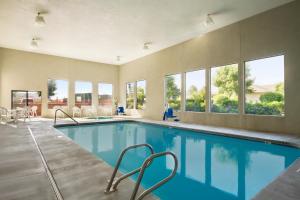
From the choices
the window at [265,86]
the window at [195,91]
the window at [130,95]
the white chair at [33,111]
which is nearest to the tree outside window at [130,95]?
the window at [130,95]

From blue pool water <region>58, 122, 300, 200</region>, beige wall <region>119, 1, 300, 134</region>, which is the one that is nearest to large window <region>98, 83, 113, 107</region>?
beige wall <region>119, 1, 300, 134</region>

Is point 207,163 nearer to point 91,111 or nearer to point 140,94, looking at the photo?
point 140,94

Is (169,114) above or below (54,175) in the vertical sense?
above

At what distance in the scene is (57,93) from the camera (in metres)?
10.3

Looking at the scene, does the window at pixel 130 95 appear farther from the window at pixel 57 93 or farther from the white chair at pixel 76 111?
the window at pixel 57 93

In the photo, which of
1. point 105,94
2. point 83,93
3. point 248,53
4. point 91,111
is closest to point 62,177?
point 248,53

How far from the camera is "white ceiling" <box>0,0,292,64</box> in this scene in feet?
15.9

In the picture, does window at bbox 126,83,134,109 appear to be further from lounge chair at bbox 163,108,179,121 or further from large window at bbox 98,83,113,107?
lounge chair at bbox 163,108,179,121

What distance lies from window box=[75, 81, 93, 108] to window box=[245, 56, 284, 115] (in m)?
8.87

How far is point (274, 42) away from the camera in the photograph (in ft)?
17.3

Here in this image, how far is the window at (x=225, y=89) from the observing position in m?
6.27

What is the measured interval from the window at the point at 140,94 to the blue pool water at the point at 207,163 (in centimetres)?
486

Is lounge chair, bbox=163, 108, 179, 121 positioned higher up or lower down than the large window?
lower down

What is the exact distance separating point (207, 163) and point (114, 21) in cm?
500
